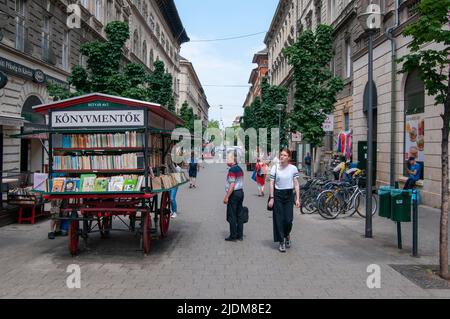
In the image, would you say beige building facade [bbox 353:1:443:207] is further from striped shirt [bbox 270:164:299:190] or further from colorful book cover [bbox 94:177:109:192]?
colorful book cover [bbox 94:177:109:192]

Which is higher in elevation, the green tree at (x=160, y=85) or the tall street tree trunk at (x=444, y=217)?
the green tree at (x=160, y=85)

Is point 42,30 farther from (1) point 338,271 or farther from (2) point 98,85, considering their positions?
(1) point 338,271

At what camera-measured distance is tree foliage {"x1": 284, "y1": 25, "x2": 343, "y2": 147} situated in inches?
698

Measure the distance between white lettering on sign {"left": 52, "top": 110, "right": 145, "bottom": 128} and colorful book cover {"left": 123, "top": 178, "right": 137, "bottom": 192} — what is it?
943 mm

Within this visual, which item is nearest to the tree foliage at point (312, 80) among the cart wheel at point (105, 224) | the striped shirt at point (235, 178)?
the striped shirt at point (235, 178)

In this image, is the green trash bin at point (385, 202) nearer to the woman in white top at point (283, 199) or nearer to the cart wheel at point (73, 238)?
the woman in white top at point (283, 199)

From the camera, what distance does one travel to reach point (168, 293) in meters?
5.47

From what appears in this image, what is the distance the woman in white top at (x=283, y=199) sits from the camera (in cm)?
806

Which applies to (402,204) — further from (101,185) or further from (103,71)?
(103,71)

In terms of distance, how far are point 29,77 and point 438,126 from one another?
1553cm

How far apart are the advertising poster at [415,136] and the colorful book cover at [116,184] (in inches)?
419

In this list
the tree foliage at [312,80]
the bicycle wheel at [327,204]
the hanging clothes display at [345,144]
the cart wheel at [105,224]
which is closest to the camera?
the cart wheel at [105,224]

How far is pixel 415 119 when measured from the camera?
15.2m

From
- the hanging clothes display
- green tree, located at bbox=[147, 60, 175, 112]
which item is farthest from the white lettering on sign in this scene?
green tree, located at bbox=[147, 60, 175, 112]
